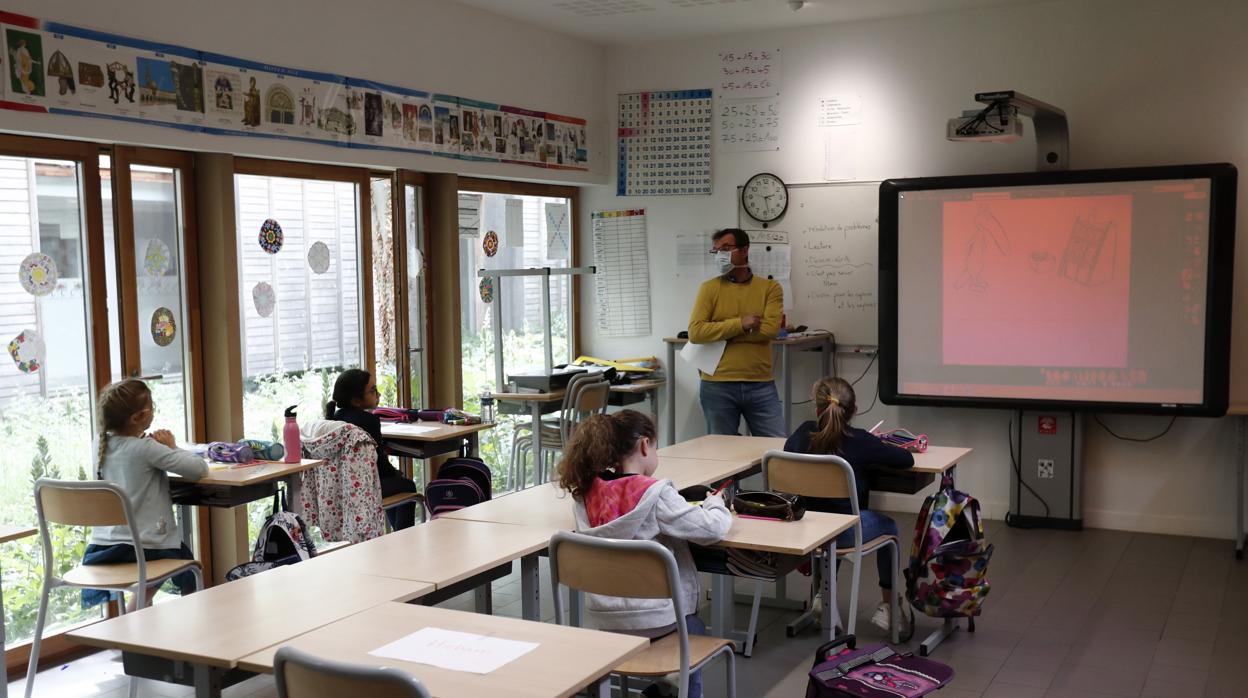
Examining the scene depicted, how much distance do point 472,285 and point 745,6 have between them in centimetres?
222

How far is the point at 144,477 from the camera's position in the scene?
12.9 ft

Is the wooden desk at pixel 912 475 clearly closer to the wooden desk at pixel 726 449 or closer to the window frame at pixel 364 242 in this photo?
the wooden desk at pixel 726 449

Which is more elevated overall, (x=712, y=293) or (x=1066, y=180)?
(x=1066, y=180)

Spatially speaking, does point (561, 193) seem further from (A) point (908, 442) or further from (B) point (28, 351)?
(B) point (28, 351)

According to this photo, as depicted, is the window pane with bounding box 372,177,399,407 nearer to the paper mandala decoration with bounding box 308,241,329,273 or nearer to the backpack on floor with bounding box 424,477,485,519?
the paper mandala decoration with bounding box 308,241,329,273

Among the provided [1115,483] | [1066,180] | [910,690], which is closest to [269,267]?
[910,690]

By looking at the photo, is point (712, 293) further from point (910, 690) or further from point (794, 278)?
point (910, 690)

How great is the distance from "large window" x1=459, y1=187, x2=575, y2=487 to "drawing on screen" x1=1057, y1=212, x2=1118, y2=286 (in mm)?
2982

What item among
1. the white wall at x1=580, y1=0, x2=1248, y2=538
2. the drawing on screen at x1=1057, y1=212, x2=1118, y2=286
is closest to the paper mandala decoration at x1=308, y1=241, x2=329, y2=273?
the white wall at x1=580, y1=0, x2=1248, y2=538

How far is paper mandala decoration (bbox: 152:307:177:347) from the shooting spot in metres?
4.59

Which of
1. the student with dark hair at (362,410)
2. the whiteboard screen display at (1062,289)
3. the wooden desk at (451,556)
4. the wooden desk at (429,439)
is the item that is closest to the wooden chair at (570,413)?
the wooden desk at (429,439)

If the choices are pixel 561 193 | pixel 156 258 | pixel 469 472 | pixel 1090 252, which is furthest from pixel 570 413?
pixel 1090 252

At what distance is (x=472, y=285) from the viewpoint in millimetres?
6418

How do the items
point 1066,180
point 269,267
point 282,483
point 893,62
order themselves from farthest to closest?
point 893,62 → point 1066,180 → point 269,267 → point 282,483
